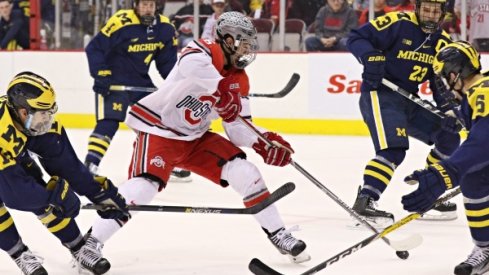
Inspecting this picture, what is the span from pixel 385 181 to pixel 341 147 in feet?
9.20

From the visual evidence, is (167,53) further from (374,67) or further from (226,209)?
(226,209)

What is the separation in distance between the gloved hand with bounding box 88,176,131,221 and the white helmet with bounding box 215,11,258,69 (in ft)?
2.28

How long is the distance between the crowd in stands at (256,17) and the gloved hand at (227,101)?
416cm

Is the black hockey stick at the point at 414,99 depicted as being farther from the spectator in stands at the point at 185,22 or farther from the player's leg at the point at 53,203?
the spectator in stands at the point at 185,22

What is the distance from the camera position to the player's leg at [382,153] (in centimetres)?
420

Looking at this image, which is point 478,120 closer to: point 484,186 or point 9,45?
point 484,186

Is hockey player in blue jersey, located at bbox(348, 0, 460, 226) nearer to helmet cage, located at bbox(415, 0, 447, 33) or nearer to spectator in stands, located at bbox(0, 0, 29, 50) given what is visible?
helmet cage, located at bbox(415, 0, 447, 33)

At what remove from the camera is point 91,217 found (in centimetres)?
444

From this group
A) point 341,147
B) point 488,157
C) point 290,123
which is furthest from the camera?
point 290,123

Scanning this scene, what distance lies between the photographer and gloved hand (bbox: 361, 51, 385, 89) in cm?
434

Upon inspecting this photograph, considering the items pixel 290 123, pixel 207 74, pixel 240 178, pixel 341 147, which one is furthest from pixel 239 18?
pixel 290 123

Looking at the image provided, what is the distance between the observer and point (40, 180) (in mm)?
3252

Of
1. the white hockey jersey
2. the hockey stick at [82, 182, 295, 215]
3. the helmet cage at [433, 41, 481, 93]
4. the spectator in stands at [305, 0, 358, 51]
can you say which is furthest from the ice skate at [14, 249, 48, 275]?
the spectator in stands at [305, 0, 358, 51]

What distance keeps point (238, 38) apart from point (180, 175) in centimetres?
219
